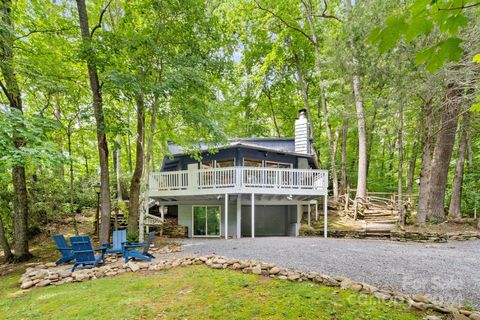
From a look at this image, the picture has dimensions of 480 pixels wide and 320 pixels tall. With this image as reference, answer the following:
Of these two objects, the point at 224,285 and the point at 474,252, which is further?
the point at 474,252

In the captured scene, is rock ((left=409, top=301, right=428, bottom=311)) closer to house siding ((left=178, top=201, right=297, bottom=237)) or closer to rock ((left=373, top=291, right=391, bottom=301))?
rock ((left=373, top=291, right=391, bottom=301))

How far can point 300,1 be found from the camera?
17219 millimetres

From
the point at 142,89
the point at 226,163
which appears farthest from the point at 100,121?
the point at 226,163

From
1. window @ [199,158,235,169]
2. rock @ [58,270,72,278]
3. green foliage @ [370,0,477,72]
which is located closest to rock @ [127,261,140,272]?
rock @ [58,270,72,278]

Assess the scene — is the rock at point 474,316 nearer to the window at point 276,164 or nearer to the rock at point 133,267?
the rock at point 133,267

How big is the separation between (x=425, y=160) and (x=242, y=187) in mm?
7474

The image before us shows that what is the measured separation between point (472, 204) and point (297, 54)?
48.6 ft

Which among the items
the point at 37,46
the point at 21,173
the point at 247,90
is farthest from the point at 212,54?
the point at 247,90

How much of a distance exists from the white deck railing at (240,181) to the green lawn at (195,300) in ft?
20.6

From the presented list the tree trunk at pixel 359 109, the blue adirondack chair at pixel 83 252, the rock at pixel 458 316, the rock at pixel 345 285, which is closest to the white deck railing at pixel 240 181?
the tree trunk at pixel 359 109

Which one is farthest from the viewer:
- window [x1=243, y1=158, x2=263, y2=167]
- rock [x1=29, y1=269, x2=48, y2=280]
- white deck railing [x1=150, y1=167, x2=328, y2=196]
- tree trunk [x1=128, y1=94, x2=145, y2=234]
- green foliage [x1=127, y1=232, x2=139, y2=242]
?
window [x1=243, y1=158, x2=263, y2=167]

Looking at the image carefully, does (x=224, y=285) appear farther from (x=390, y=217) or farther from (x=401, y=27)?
(x=390, y=217)

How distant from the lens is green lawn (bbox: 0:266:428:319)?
3410 millimetres

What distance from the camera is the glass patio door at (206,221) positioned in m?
13.0
